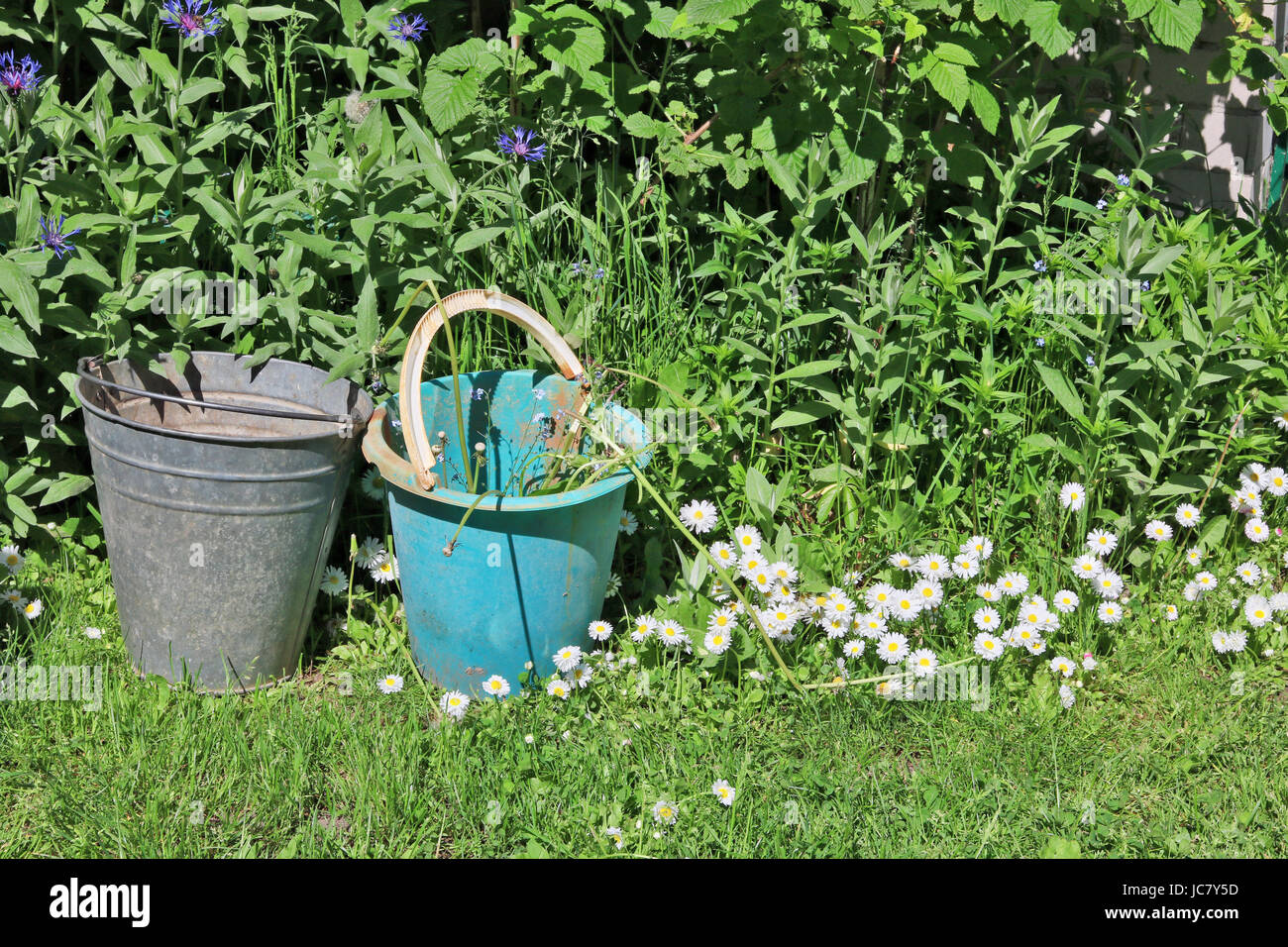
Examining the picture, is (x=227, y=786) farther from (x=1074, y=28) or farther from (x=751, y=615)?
(x=1074, y=28)

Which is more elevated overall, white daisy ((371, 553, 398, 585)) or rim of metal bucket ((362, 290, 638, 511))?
rim of metal bucket ((362, 290, 638, 511))

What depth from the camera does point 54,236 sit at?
245 cm

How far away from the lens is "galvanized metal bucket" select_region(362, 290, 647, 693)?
2.30 m

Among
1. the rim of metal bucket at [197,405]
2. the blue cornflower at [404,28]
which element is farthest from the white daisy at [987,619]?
the blue cornflower at [404,28]

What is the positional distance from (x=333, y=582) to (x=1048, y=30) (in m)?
2.18

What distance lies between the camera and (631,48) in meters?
3.26

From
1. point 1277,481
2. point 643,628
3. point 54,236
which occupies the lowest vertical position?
point 643,628

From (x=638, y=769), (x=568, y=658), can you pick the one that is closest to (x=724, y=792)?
(x=638, y=769)

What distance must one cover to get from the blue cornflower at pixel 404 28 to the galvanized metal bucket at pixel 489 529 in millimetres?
810

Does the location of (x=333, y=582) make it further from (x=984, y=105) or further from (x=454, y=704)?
(x=984, y=105)

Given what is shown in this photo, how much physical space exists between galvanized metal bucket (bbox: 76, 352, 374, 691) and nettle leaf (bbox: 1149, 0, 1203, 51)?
2077 millimetres

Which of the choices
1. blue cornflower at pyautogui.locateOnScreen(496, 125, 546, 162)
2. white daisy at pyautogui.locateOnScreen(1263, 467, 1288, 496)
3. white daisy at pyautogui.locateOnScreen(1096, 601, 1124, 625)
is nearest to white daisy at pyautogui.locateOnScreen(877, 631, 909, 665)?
white daisy at pyautogui.locateOnScreen(1096, 601, 1124, 625)

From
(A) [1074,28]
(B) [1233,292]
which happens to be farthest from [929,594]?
(A) [1074,28]

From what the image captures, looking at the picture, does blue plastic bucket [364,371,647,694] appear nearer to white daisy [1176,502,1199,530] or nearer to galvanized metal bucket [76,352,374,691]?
galvanized metal bucket [76,352,374,691]
